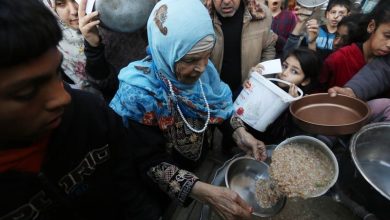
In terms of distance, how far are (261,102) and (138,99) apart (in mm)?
1073

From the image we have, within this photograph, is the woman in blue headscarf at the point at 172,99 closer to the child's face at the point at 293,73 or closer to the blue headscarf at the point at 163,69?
the blue headscarf at the point at 163,69

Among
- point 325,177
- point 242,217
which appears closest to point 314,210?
point 325,177

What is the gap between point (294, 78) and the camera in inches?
96.4

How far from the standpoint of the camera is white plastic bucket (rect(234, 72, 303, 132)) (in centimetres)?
196

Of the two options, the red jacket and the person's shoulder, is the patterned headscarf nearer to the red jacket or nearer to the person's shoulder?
the person's shoulder

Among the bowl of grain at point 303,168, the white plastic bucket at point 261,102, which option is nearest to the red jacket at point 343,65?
the white plastic bucket at point 261,102

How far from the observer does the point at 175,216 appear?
1819 mm

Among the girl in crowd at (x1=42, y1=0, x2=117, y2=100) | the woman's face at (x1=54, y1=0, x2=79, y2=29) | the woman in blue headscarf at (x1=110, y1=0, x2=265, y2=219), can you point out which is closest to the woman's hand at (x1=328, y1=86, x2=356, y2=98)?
the woman in blue headscarf at (x1=110, y1=0, x2=265, y2=219)

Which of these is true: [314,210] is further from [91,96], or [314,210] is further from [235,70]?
[91,96]

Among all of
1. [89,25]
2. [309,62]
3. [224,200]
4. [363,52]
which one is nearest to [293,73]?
[309,62]

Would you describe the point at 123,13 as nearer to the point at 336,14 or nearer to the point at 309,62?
the point at 309,62

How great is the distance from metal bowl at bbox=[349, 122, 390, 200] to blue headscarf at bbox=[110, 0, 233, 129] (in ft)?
3.85

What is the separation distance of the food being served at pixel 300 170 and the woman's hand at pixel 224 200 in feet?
0.95

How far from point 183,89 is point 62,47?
1158 millimetres
